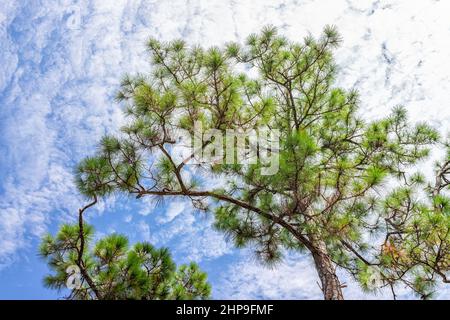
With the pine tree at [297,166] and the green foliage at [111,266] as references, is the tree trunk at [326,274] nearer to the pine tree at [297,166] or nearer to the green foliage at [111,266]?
the pine tree at [297,166]

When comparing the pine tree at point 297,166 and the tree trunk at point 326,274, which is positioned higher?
the pine tree at point 297,166

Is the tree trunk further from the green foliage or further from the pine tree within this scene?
the green foliage

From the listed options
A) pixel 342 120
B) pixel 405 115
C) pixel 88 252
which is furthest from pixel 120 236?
pixel 405 115

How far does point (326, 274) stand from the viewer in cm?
296

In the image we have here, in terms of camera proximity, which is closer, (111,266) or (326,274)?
(111,266)

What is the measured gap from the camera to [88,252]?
2.76 metres

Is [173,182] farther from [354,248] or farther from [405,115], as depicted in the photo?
[405,115]

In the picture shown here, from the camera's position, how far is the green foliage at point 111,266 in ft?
8.20

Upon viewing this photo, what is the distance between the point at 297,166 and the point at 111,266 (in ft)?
4.53

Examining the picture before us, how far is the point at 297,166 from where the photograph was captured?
7.64 ft

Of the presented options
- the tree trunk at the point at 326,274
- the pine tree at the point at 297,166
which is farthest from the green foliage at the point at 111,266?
the tree trunk at the point at 326,274

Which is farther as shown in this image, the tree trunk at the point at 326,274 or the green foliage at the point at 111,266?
the tree trunk at the point at 326,274

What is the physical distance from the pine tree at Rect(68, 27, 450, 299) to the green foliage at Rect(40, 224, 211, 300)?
1.32 ft
